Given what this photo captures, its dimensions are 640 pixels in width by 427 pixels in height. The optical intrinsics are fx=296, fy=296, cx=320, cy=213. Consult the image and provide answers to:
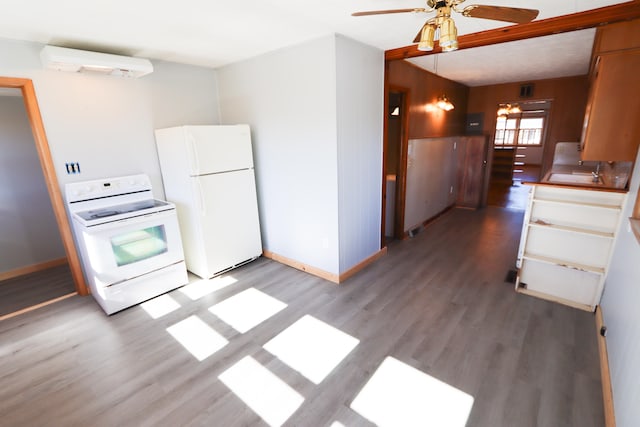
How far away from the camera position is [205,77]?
369 centimetres

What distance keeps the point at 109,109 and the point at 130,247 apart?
1442 millimetres

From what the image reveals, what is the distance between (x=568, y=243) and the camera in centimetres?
268

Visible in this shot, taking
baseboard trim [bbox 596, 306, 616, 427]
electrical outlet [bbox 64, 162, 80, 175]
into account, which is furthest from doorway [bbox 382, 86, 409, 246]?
electrical outlet [bbox 64, 162, 80, 175]

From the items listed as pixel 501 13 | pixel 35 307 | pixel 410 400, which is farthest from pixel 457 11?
pixel 35 307

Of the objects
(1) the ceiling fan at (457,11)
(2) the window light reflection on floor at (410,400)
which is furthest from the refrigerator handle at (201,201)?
(1) the ceiling fan at (457,11)

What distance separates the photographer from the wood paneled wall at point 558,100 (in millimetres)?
5234

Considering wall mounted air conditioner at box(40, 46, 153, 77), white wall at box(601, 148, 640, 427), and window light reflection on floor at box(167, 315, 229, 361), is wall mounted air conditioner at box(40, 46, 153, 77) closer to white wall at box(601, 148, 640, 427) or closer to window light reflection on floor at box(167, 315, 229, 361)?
window light reflection on floor at box(167, 315, 229, 361)

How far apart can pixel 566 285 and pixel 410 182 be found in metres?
2.25

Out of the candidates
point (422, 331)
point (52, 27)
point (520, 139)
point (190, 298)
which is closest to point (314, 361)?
point (422, 331)

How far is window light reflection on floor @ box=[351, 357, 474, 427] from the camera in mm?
1675

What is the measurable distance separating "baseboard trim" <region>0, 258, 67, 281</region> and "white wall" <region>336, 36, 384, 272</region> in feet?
12.2

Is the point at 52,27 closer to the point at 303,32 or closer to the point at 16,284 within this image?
the point at 303,32

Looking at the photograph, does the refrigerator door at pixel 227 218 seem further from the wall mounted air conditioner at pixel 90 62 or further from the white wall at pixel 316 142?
the wall mounted air conditioner at pixel 90 62

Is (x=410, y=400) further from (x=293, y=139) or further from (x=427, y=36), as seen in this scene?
(x=293, y=139)
